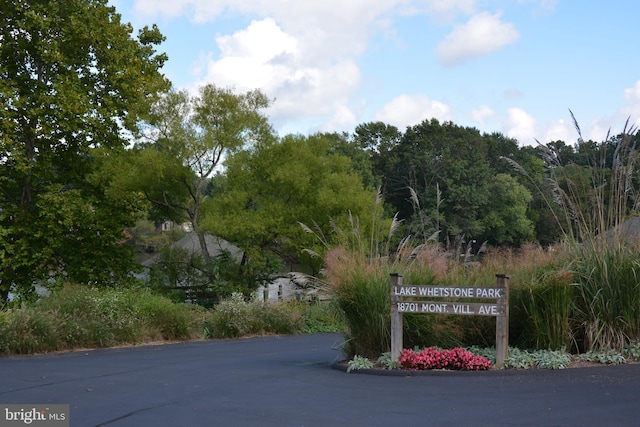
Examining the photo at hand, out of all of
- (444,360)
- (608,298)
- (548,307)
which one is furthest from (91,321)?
(608,298)

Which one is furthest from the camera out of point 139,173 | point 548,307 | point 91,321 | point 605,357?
point 139,173

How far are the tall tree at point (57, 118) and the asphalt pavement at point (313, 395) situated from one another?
11416mm

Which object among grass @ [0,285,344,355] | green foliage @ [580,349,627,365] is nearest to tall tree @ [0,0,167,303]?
grass @ [0,285,344,355]

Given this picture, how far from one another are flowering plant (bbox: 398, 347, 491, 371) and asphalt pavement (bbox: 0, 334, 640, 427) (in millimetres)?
300

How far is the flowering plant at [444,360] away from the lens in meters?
10.9

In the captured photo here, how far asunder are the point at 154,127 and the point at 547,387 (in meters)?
25.4

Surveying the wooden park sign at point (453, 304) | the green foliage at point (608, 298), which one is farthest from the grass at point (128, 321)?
the green foliage at point (608, 298)

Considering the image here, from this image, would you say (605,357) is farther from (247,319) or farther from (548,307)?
(247,319)

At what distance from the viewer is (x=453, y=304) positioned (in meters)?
11.2

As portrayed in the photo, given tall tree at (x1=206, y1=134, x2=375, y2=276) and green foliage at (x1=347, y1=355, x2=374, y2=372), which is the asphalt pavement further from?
tall tree at (x1=206, y1=134, x2=375, y2=276)

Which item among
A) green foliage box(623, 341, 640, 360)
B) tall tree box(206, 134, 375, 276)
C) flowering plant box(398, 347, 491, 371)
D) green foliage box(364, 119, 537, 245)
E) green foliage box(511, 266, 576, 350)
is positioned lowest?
flowering plant box(398, 347, 491, 371)

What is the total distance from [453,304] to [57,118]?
52.3 ft

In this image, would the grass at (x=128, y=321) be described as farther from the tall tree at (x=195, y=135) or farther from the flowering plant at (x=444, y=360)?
the tall tree at (x=195, y=135)

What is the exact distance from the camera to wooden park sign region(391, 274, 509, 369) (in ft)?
36.3
